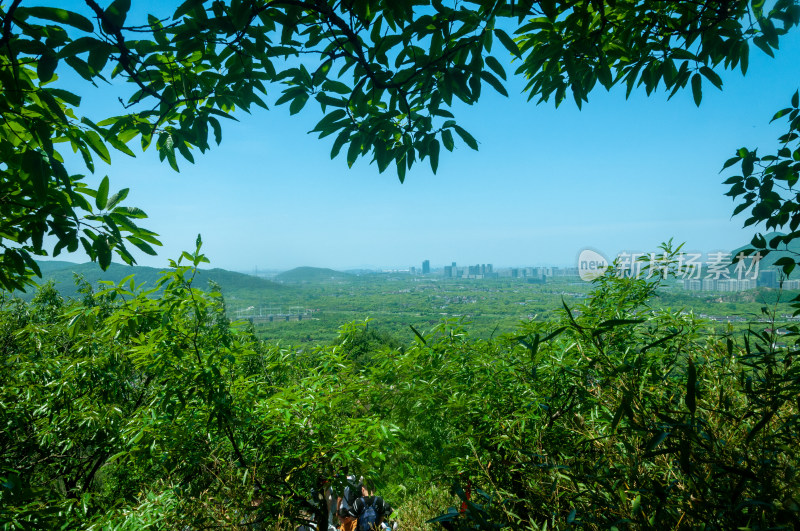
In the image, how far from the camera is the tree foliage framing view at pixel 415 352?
673 mm

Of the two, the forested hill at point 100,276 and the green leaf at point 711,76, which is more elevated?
the green leaf at point 711,76

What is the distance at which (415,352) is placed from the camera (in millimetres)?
2535

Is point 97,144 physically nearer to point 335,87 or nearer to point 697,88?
point 335,87

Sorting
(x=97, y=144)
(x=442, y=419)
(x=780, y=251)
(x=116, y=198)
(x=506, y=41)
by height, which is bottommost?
(x=442, y=419)

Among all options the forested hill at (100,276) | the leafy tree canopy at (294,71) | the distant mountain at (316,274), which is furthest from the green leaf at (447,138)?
the distant mountain at (316,274)

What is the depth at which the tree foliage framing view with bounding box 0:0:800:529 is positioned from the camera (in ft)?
2.21

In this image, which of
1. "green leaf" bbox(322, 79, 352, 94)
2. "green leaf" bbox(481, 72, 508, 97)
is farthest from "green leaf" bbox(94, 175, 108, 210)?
"green leaf" bbox(481, 72, 508, 97)

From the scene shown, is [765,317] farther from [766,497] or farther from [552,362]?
[552,362]

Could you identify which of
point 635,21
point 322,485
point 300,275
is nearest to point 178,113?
point 635,21

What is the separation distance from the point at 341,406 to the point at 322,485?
1.41ft

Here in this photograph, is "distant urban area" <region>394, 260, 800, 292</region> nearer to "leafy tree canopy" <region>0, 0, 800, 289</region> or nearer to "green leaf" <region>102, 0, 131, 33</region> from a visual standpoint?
"leafy tree canopy" <region>0, 0, 800, 289</region>

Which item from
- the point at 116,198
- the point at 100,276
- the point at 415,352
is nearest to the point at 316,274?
the point at 100,276

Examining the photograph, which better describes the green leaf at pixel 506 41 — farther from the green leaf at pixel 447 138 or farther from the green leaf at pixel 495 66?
the green leaf at pixel 447 138

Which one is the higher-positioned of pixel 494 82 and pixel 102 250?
pixel 494 82
